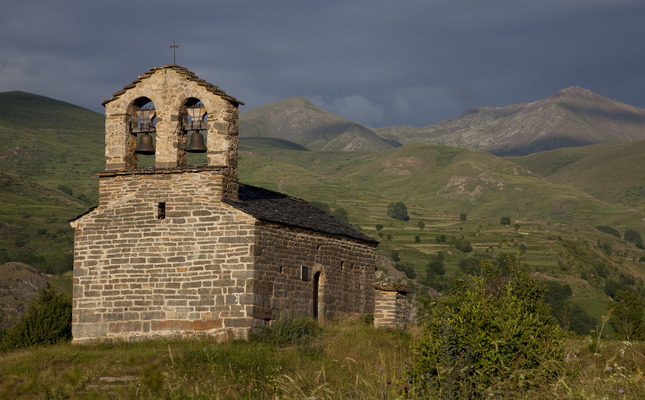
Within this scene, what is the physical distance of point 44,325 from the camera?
82.8ft

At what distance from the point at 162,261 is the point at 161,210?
1.54 metres

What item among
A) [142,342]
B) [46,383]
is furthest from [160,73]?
[46,383]

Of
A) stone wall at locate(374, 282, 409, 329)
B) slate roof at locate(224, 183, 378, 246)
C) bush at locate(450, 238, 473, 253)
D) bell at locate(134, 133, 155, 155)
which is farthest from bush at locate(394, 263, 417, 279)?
bell at locate(134, 133, 155, 155)

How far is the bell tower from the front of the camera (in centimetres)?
2223

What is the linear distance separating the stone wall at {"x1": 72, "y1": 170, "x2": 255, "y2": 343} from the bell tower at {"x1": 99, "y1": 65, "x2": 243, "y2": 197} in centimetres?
45

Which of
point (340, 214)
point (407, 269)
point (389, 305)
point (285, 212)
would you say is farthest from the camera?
point (340, 214)

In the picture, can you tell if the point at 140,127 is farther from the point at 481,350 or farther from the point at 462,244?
the point at 462,244

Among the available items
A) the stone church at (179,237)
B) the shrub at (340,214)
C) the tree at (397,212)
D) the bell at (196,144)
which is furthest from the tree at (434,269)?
the bell at (196,144)

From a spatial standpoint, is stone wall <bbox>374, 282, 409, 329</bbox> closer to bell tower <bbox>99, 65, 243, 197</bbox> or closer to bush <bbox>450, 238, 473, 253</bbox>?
bell tower <bbox>99, 65, 243, 197</bbox>

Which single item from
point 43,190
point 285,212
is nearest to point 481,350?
point 285,212

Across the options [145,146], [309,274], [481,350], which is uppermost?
[145,146]

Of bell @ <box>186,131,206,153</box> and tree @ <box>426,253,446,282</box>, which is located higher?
bell @ <box>186,131,206,153</box>

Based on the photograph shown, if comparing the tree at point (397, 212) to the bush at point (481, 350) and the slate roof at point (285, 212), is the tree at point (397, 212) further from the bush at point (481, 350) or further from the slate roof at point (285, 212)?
the bush at point (481, 350)

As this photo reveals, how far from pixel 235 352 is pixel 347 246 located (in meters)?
9.07
